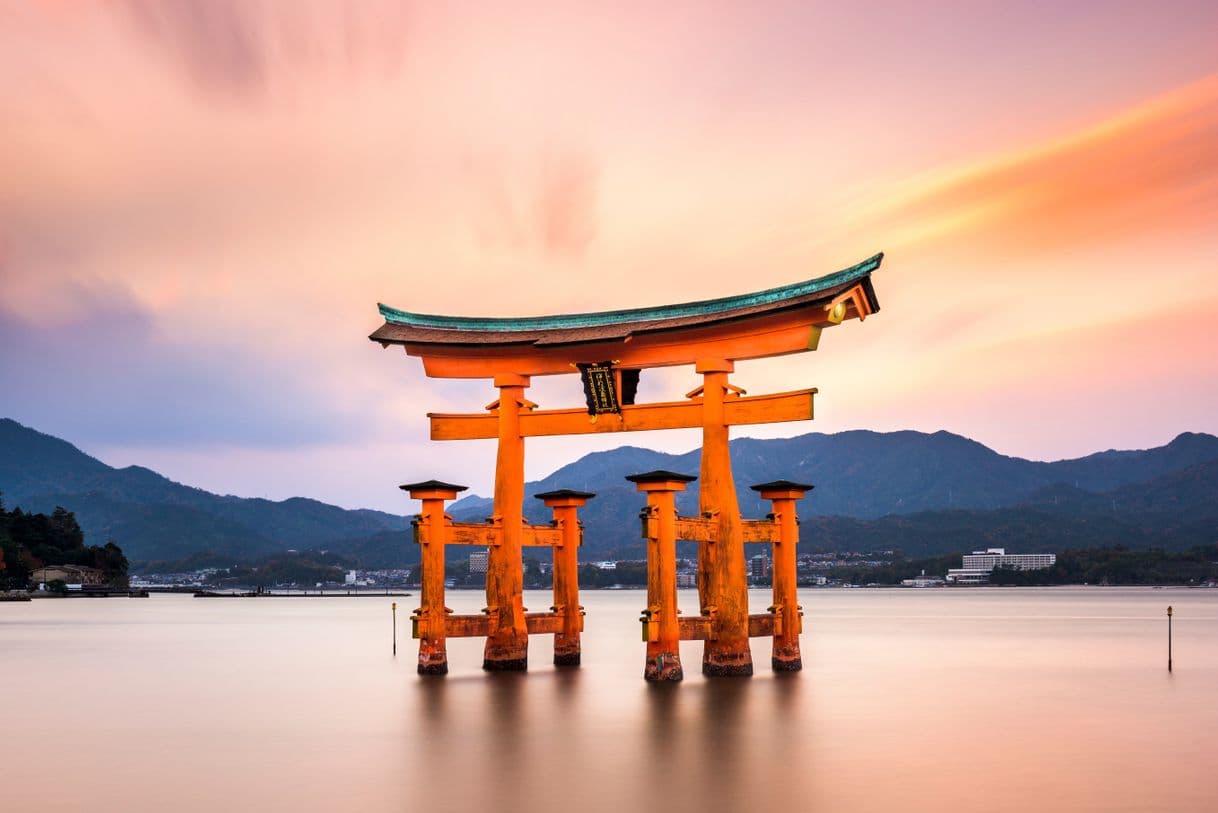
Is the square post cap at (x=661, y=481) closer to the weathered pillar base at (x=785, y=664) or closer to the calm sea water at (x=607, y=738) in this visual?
the calm sea water at (x=607, y=738)

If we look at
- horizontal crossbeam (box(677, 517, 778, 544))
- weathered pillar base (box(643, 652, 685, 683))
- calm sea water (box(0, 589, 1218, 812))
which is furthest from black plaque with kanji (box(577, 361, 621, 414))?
calm sea water (box(0, 589, 1218, 812))

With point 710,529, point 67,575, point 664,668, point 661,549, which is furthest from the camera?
point 67,575

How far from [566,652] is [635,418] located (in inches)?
297

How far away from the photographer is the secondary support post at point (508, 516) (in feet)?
87.4

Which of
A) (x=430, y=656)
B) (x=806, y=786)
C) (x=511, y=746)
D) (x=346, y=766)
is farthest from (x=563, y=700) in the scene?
(x=806, y=786)

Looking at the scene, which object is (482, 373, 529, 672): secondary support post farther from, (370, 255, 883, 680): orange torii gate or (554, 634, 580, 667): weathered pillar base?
(554, 634, 580, 667): weathered pillar base

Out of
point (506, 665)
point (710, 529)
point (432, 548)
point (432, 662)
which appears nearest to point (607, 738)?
point (710, 529)

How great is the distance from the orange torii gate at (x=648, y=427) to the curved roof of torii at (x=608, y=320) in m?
0.03

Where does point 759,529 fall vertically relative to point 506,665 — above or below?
above

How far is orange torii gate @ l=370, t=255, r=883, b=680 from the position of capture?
23719 mm

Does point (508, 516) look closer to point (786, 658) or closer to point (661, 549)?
point (661, 549)

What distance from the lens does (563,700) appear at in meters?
25.8

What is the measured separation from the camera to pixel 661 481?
913 inches

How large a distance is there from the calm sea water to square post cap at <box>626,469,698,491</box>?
4123mm
